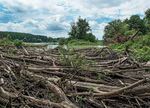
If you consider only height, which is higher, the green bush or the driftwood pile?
the green bush

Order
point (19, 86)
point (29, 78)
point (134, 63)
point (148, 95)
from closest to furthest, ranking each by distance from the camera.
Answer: point (148, 95) < point (19, 86) < point (29, 78) < point (134, 63)

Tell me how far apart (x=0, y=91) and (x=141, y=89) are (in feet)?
5.23

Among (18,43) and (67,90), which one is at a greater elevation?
(18,43)

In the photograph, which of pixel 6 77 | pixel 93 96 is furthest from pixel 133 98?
pixel 6 77

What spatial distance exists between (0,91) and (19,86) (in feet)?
1.06

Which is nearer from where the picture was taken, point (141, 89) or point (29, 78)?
point (141, 89)

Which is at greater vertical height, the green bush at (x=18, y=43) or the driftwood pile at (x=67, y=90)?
the green bush at (x=18, y=43)

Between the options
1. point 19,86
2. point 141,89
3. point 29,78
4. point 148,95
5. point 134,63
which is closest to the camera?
point 141,89

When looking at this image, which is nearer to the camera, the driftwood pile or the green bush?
the driftwood pile

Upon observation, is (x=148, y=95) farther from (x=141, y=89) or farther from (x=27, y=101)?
(x=27, y=101)

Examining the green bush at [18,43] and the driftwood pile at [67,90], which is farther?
the green bush at [18,43]

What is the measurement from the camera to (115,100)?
414 cm

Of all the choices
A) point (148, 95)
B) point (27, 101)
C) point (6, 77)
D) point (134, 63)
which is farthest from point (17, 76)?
point (134, 63)

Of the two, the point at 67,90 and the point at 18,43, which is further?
the point at 18,43
